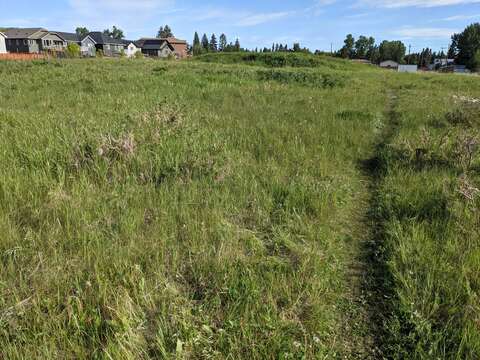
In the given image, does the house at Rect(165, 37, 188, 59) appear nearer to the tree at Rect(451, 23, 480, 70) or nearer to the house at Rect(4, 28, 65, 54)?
the house at Rect(4, 28, 65, 54)

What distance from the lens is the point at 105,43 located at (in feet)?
259

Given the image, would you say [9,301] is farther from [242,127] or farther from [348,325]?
[242,127]

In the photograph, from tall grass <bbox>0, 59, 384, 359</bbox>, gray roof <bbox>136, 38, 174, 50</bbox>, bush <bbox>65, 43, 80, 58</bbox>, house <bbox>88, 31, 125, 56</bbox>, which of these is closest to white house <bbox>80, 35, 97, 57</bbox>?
house <bbox>88, 31, 125, 56</bbox>

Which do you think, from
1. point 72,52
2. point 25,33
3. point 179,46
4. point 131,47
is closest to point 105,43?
point 131,47

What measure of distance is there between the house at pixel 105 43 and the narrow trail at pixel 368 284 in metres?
85.4

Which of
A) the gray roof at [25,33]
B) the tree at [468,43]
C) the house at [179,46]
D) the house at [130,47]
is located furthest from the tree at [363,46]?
the gray roof at [25,33]

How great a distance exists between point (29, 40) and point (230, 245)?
86.6 m

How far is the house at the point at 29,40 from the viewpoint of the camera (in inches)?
2704

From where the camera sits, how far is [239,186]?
4012mm

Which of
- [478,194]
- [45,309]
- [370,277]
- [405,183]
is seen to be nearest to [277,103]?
[405,183]

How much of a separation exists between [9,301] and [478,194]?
182 inches

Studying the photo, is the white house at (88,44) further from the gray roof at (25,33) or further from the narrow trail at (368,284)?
the narrow trail at (368,284)

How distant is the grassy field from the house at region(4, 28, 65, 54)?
7825 centimetres

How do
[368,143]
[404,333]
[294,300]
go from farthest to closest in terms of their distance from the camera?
[368,143]
[294,300]
[404,333]
